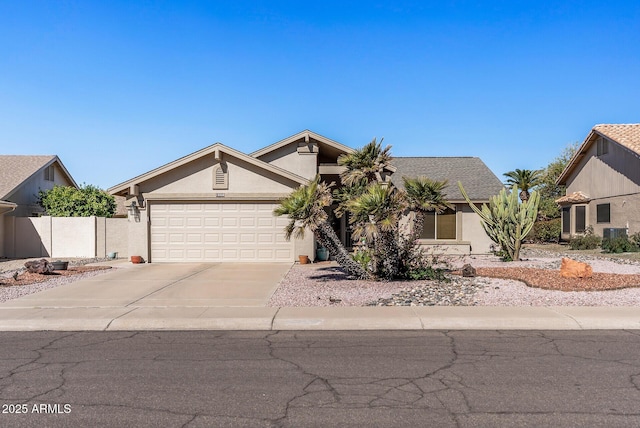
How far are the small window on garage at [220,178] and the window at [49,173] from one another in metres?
18.4

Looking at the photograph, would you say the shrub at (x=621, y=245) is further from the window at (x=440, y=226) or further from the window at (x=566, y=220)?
the window at (x=566, y=220)

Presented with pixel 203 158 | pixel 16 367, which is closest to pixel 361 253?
pixel 203 158

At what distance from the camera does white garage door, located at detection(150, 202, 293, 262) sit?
67.8 ft

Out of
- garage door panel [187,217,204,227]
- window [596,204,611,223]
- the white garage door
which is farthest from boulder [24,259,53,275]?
window [596,204,611,223]

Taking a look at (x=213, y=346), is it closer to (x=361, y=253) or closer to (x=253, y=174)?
(x=361, y=253)

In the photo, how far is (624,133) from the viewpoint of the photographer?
2966cm

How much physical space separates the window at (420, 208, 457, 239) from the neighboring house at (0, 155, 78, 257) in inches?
737

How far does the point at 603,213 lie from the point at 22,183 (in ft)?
106

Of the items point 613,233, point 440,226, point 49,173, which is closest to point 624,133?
point 613,233

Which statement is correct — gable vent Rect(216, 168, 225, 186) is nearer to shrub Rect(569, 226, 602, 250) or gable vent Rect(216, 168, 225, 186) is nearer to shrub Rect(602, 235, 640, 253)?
shrub Rect(602, 235, 640, 253)

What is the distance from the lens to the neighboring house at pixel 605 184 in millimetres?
27422

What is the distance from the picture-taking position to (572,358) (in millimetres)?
7297

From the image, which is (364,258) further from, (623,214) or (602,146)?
(602,146)

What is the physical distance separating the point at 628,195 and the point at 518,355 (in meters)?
24.2
